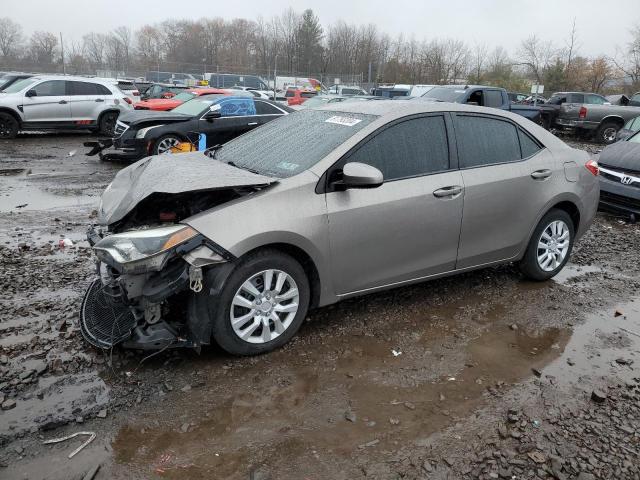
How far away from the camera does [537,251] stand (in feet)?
16.0

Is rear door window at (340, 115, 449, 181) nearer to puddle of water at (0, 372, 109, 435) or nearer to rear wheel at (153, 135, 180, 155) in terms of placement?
puddle of water at (0, 372, 109, 435)

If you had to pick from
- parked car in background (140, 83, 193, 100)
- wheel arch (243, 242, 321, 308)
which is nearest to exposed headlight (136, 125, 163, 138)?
wheel arch (243, 242, 321, 308)

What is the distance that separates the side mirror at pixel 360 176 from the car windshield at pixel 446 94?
11.9 meters

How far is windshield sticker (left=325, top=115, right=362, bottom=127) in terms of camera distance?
3.96 metres

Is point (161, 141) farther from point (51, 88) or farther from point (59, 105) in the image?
point (51, 88)

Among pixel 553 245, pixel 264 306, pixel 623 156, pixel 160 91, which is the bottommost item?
pixel 264 306

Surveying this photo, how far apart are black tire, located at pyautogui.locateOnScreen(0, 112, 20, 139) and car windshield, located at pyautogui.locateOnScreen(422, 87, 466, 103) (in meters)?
11.8

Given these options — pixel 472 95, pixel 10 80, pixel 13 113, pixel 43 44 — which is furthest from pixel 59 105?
pixel 43 44

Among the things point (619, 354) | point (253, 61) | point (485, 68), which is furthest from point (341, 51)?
point (619, 354)

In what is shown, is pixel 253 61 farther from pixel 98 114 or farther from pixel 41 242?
pixel 41 242

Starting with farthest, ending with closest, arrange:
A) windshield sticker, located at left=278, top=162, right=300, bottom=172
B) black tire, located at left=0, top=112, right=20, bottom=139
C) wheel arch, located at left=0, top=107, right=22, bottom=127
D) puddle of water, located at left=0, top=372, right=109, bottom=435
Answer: black tire, located at left=0, top=112, right=20, bottom=139
wheel arch, located at left=0, top=107, right=22, bottom=127
windshield sticker, located at left=278, top=162, right=300, bottom=172
puddle of water, located at left=0, top=372, right=109, bottom=435

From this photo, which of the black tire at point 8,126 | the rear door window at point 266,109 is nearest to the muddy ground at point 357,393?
the rear door window at point 266,109

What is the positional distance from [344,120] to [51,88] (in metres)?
13.5

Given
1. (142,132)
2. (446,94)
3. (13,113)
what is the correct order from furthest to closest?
1. (446,94)
2. (13,113)
3. (142,132)
